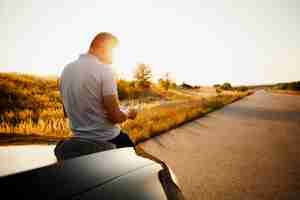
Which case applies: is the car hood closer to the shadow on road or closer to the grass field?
the grass field

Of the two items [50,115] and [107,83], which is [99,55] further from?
[50,115]

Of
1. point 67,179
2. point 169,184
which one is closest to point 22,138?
point 67,179

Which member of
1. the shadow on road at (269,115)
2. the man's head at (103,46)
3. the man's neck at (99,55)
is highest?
the man's head at (103,46)

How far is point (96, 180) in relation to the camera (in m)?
1.09

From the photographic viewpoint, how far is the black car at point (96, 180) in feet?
3.06

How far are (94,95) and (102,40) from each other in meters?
0.63

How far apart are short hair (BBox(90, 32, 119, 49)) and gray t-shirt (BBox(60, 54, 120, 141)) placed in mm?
202

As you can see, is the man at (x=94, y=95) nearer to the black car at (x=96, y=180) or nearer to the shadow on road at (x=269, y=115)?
the black car at (x=96, y=180)

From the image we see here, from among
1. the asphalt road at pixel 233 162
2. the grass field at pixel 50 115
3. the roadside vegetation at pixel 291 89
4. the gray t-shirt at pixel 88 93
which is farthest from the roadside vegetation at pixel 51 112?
the roadside vegetation at pixel 291 89

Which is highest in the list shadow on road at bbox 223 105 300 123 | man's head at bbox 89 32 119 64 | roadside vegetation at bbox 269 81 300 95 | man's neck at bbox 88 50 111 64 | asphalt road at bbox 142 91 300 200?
man's head at bbox 89 32 119 64

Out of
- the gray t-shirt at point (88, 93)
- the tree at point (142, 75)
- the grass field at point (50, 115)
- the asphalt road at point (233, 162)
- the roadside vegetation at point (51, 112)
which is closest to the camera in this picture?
the gray t-shirt at point (88, 93)

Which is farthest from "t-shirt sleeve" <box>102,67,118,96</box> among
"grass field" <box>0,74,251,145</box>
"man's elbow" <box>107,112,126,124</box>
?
"grass field" <box>0,74,251,145</box>

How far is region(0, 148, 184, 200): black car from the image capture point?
932 millimetres

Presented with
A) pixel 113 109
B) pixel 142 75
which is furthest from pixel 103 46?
pixel 142 75
